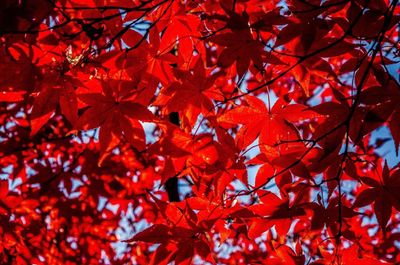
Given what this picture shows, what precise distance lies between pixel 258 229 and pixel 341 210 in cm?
32

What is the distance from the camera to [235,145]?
1479 mm

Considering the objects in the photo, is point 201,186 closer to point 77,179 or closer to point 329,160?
point 329,160

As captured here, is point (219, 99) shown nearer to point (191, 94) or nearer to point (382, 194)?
point (191, 94)

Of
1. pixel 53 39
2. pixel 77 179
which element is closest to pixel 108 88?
pixel 53 39

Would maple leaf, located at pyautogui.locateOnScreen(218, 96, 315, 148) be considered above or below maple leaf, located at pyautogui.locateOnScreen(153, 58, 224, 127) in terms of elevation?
below

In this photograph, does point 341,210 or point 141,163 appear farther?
point 141,163

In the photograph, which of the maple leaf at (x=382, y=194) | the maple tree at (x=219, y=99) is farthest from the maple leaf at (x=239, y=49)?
the maple leaf at (x=382, y=194)

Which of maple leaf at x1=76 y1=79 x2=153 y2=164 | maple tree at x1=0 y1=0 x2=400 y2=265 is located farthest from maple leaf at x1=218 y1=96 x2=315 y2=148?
maple leaf at x1=76 y1=79 x2=153 y2=164

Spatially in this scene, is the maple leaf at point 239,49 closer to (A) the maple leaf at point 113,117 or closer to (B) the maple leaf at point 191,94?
(B) the maple leaf at point 191,94

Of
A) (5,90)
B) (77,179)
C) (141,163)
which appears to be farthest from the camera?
(141,163)

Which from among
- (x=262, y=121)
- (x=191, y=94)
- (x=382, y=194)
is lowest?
(x=382, y=194)

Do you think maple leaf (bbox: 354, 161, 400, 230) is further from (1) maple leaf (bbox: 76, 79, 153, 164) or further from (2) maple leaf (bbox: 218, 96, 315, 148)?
(1) maple leaf (bbox: 76, 79, 153, 164)

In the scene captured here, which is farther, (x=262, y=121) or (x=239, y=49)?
(x=262, y=121)

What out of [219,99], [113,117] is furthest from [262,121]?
[113,117]
